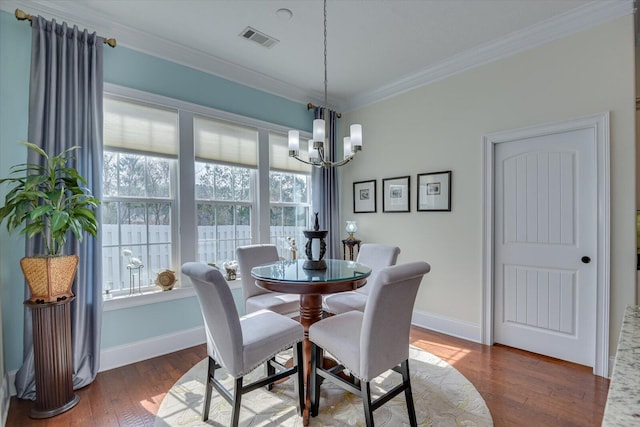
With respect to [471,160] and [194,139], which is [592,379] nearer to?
[471,160]

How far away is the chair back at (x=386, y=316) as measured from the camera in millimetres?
1694

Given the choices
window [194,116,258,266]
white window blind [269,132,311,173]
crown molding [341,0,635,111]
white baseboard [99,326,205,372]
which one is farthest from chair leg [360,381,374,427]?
crown molding [341,0,635,111]

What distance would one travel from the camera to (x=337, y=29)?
2855 millimetres

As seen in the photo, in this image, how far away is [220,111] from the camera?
3.48 metres

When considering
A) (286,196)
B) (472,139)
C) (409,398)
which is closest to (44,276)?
(409,398)

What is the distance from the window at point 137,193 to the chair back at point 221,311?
149 centimetres

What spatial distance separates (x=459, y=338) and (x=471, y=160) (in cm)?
193

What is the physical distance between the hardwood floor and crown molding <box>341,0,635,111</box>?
9.56 ft

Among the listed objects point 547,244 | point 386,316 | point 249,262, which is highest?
point 547,244

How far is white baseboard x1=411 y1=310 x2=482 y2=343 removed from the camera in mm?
3320

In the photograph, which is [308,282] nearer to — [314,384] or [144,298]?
[314,384]

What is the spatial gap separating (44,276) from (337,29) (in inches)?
118

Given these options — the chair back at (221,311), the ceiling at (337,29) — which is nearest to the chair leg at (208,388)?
the chair back at (221,311)

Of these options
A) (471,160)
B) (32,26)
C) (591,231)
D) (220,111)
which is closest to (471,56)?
(471,160)
